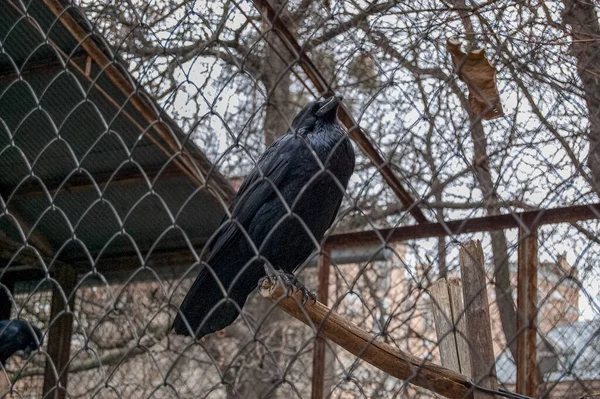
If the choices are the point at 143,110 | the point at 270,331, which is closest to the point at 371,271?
the point at 270,331

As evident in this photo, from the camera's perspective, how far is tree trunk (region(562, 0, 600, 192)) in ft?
8.62

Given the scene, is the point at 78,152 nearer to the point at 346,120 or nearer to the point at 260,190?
the point at 260,190

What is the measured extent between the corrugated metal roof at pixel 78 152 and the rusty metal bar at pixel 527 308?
137 cm

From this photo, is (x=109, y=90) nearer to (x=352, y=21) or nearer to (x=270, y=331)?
(x=352, y=21)

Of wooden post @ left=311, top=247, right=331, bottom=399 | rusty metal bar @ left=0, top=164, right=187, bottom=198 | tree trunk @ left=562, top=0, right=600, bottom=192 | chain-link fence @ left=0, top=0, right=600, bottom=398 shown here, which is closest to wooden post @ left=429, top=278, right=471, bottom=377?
chain-link fence @ left=0, top=0, right=600, bottom=398

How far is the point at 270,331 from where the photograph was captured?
5293 millimetres

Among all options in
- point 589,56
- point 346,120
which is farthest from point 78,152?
point 589,56

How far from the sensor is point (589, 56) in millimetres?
2758

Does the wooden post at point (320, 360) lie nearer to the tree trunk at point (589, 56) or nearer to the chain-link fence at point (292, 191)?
the chain-link fence at point (292, 191)

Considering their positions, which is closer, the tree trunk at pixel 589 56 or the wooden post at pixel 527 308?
the tree trunk at pixel 589 56

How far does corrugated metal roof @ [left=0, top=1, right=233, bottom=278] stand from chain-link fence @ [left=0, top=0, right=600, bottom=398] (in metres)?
0.01

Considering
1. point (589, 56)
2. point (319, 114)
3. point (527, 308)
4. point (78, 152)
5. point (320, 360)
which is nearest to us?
point (589, 56)

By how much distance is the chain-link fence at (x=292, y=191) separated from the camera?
2119 millimetres

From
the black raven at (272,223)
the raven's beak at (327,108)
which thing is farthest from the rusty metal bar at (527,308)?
the raven's beak at (327,108)
